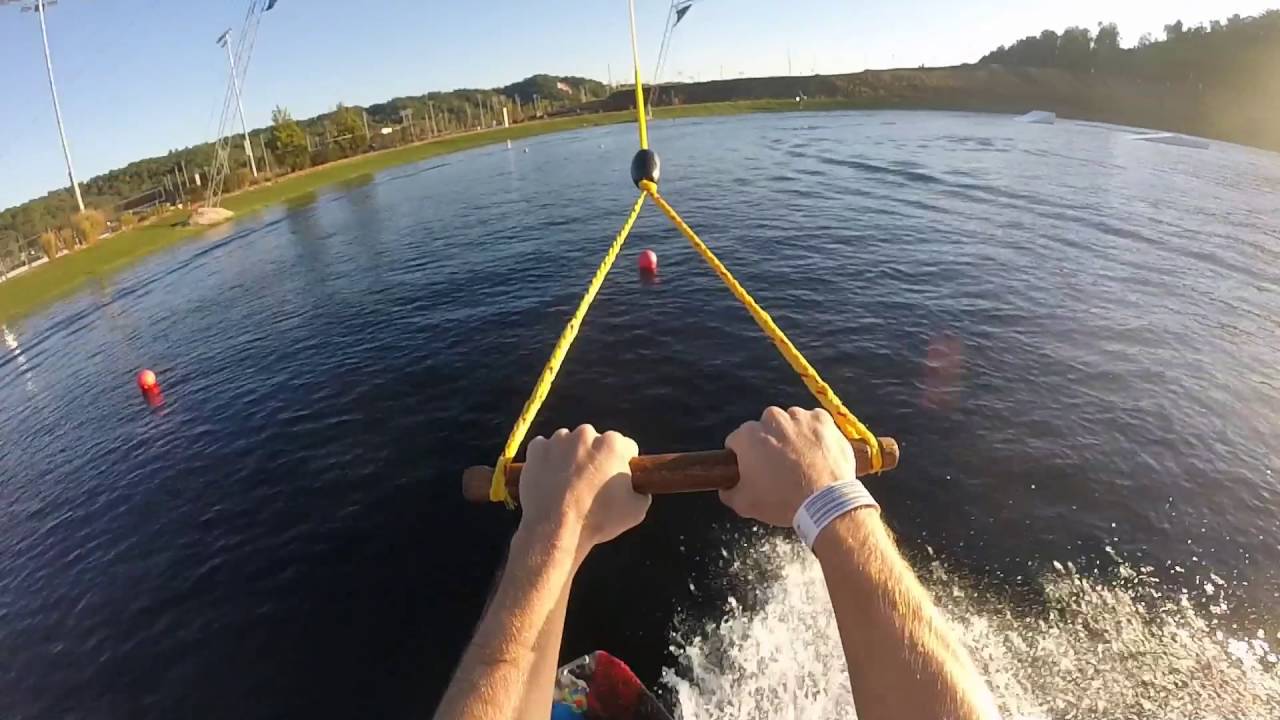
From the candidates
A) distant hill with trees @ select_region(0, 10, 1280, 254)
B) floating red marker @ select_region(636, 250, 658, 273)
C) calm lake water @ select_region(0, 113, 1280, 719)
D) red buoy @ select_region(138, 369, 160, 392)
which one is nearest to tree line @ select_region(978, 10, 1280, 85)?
distant hill with trees @ select_region(0, 10, 1280, 254)

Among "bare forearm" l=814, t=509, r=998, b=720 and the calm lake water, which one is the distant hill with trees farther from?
"bare forearm" l=814, t=509, r=998, b=720

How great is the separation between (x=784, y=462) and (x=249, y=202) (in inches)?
3293

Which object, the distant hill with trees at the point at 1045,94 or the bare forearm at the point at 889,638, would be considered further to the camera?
the distant hill with trees at the point at 1045,94

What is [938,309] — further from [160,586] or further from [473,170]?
[473,170]

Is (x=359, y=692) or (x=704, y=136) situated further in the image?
(x=704, y=136)

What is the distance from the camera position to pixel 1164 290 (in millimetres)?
25703

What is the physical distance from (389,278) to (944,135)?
69.5 m

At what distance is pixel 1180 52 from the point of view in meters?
102

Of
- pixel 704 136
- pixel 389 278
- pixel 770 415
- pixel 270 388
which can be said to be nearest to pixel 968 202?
pixel 389 278

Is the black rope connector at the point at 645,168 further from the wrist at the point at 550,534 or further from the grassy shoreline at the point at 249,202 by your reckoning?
the grassy shoreline at the point at 249,202

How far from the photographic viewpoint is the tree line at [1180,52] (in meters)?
92.3

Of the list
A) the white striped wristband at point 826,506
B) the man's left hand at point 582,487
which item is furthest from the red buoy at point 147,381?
the white striped wristband at point 826,506

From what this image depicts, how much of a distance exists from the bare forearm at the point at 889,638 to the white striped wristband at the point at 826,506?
0.10ft

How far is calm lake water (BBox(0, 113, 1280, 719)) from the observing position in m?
11.0
